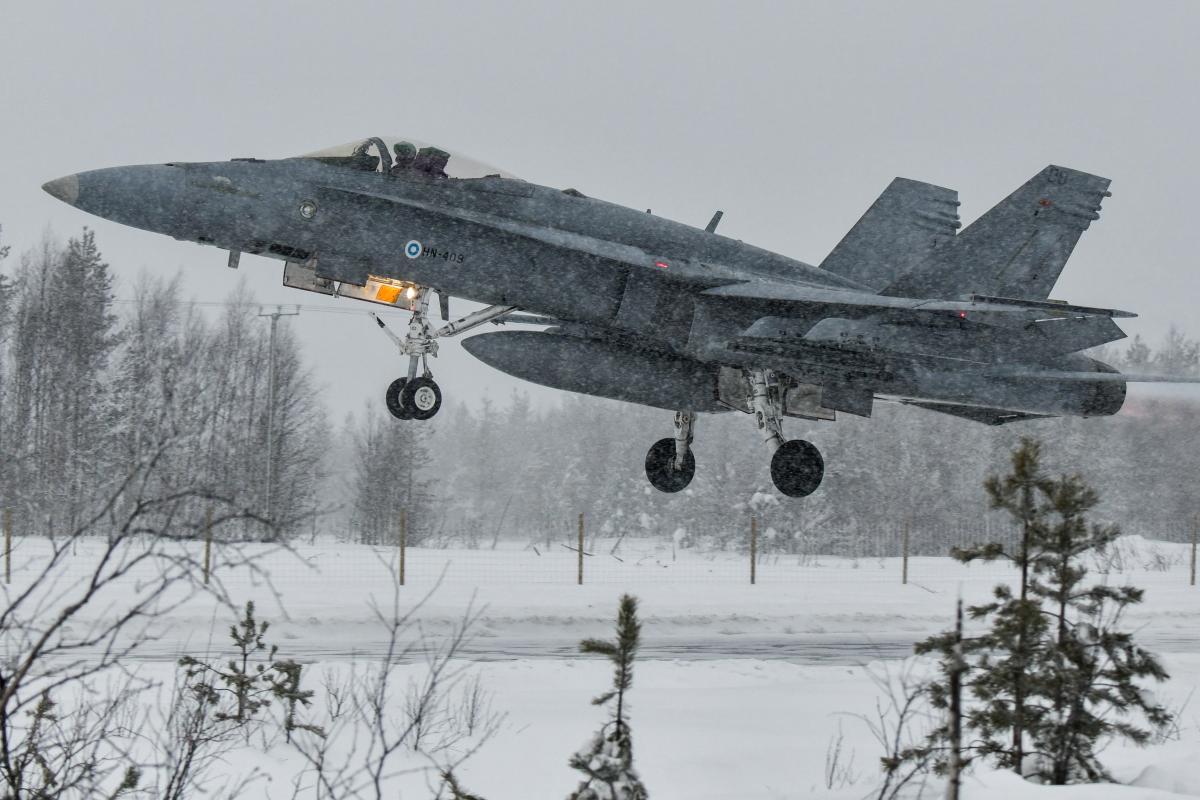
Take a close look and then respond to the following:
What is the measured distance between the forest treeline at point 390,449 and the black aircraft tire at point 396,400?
53.2 feet

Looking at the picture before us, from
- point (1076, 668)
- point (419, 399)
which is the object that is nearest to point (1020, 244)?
point (419, 399)

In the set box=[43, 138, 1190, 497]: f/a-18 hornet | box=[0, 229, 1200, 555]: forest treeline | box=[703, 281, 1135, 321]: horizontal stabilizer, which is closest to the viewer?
box=[43, 138, 1190, 497]: f/a-18 hornet

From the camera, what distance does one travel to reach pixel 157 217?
11602mm

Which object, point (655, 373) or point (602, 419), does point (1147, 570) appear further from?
point (602, 419)

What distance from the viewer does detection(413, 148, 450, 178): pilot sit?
507 inches

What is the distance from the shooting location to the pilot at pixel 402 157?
1279 centimetres

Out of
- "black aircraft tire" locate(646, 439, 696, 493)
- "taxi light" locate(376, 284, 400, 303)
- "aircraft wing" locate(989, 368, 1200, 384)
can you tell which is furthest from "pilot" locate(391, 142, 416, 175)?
"aircraft wing" locate(989, 368, 1200, 384)

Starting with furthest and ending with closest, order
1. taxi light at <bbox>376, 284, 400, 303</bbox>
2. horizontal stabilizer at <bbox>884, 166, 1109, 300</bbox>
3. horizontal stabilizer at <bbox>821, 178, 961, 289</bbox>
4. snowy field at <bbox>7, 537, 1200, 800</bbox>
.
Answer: horizontal stabilizer at <bbox>821, 178, 961, 289</bbox> → horizontal stabilizer at <bbox>884, 166, 1109, 300</bbox> → taxi light at <bbox>376, 284, 400, 303</bbox> → snowy field at <bbox>7, 537, 1200, 800</bbox>

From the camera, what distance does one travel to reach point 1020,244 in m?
15.3

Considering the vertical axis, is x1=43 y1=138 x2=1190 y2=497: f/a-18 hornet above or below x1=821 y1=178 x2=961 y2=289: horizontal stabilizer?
below

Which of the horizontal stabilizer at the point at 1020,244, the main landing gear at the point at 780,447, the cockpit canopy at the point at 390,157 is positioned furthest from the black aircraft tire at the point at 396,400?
the horizontal stabilizer at the point at 1020,244

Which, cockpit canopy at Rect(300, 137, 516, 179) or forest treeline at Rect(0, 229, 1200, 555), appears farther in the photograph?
forest treeline at Rect(0, 229, 1200, 555)

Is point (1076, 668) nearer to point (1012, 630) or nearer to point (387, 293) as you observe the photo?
point (1012, 630)

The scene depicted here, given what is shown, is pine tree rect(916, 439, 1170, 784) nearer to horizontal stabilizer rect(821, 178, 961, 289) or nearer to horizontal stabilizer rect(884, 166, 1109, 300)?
horizontal stabilizer rect(884, 166, 1109, 300)
